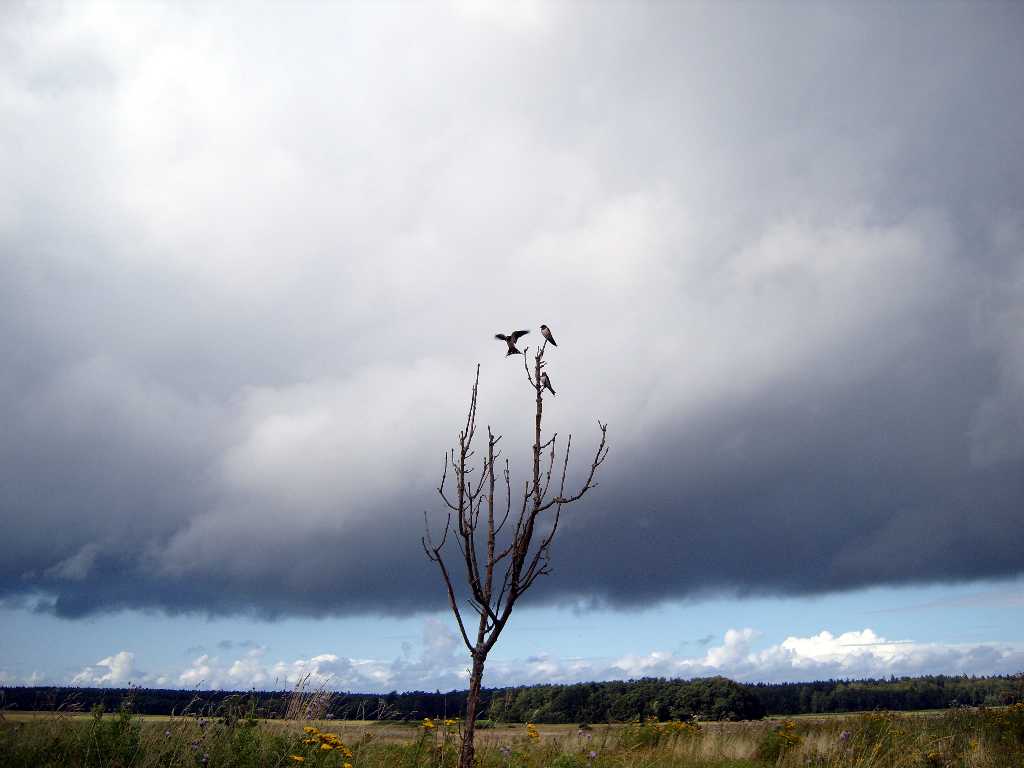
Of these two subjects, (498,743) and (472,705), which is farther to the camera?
(498,743)

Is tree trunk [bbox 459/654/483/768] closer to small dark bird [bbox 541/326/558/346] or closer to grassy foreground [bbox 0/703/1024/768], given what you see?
small dark bird [bbox 541/326/558/346]

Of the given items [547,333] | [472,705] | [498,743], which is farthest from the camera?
[498,743]

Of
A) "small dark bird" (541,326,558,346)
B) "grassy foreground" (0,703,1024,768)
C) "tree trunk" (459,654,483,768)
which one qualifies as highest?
"small dark bird" (541,326,558,346)

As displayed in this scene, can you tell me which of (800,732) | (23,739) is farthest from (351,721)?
(800,732)

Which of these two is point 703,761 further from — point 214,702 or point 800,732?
point 214,702

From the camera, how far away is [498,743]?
1137cm

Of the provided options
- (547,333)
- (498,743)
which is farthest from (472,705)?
(498,743)

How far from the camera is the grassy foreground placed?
7.89m

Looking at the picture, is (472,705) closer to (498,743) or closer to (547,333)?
(547,333)

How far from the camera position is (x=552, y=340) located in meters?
5.51

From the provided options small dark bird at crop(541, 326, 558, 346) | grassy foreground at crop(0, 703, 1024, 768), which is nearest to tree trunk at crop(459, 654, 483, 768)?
small dark bird at crop(541, 326, 558, 346)

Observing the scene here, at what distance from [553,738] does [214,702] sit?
627 cm

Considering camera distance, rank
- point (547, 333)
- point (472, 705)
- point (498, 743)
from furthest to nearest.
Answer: point (498, 743), point (547, 333), point (472, 705)

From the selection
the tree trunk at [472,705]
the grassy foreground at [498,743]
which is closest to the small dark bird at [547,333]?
the tree trunk at [472,705]
